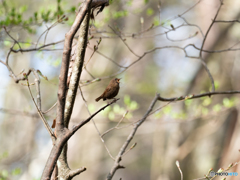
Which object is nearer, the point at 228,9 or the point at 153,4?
the point at 228,9

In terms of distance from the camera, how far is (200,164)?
742cm

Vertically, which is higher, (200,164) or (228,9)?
(228,9)

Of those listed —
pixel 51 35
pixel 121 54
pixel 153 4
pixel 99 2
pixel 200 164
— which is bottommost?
pixel 99 2

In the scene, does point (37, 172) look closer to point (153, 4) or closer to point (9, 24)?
point (9, 24)

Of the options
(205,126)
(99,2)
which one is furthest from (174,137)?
(99,2)

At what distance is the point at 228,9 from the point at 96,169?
572cm

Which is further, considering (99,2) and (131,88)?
(131,88)

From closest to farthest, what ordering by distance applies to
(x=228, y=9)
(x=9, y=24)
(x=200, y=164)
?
(x=9, y=24)
(x=228, y=9)
(x=200, y=164)

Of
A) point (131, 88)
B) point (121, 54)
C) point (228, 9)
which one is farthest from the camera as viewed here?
point (131, 88)

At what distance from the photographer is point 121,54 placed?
8.57 m

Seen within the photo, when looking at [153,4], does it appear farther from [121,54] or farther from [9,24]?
[9,24]

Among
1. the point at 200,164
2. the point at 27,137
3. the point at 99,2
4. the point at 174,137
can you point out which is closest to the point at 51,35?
the point at 27,137

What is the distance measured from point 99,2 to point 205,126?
223 inches

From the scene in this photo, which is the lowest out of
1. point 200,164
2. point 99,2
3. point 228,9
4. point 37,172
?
point 99,2
